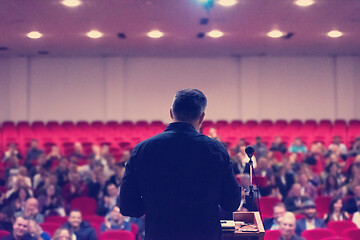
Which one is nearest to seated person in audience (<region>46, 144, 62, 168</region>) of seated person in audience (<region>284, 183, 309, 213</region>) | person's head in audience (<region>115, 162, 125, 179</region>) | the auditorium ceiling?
person's head in audience (<region>115, 162, 125, 179</region>)

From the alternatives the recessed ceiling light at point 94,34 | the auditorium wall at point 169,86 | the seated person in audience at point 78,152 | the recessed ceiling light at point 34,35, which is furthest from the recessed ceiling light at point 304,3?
the auditorium wall at point 169,86

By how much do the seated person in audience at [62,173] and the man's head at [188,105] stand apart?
21.6 feet

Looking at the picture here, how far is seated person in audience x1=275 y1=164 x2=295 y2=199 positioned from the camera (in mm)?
7876

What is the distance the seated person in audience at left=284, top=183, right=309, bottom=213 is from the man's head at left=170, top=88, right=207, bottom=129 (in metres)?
5.12

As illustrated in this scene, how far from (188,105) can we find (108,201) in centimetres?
553

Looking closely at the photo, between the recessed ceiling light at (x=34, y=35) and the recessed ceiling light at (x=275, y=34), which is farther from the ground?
the recessed ceiling light at (x=34, y=35)

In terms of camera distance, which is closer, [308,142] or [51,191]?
[51,191]

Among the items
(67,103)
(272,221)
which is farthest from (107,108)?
(272,221)

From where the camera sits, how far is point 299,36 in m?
10.5

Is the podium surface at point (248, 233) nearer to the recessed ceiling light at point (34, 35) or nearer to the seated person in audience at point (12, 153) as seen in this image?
the recessed ceiling light at point (34, 35)

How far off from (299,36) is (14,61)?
8393 mm

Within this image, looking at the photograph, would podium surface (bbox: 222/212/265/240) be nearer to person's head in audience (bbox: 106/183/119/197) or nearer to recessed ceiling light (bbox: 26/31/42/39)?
person's head in audience (bbox: 106/183/119/197)

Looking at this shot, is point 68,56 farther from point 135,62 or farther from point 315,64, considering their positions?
point 315,64

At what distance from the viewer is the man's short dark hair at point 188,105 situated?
73.1 inches
